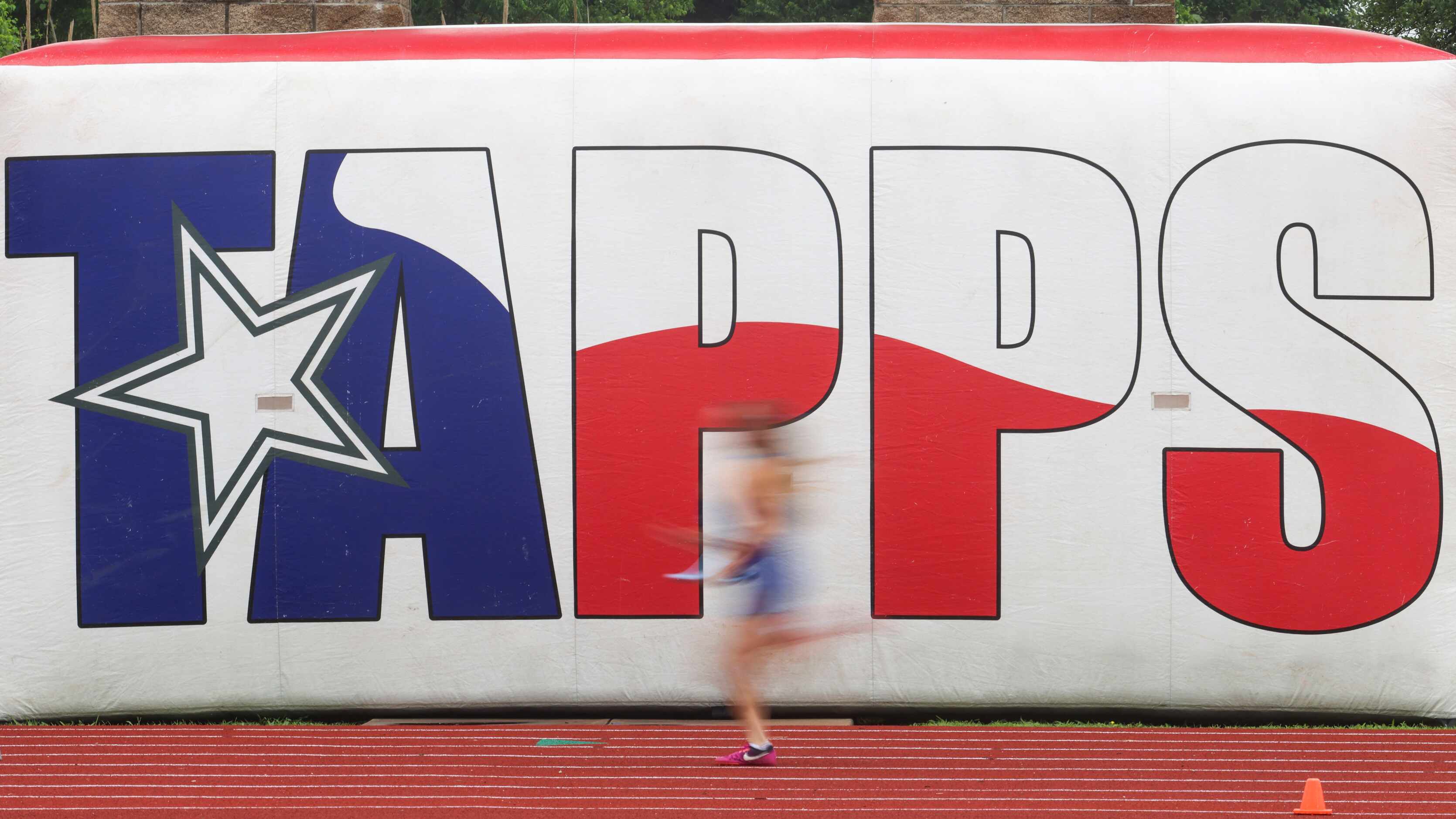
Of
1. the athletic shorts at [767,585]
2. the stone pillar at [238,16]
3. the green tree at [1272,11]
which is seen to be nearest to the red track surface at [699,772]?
the athletic shorts at [767,585]

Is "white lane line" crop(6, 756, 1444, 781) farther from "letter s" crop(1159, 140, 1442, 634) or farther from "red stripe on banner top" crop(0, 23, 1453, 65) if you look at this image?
"red stripe on banner top" crop(0, 23, 1453, 65)

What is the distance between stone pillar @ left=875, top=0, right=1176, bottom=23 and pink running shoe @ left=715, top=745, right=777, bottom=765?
3832 mm

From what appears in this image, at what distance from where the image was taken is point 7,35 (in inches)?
758

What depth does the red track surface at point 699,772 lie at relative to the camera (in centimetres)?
477

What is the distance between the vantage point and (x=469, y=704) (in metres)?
6.17

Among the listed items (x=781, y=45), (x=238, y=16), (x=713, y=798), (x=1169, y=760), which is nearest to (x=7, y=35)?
(x=238, y=16)

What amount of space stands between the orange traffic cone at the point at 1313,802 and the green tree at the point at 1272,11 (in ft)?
89.2

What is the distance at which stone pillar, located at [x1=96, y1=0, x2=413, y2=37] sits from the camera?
6.76 metres

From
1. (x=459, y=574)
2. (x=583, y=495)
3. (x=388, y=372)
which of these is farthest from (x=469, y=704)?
(x=388, y=372)

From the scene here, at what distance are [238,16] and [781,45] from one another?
292cm

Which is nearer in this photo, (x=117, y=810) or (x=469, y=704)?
(x=117, y=810)

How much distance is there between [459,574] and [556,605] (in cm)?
49

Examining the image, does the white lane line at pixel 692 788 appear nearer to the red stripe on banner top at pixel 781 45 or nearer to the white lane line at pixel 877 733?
the white lane line at pixel 877 733

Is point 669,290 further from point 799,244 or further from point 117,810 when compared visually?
point 117,810
